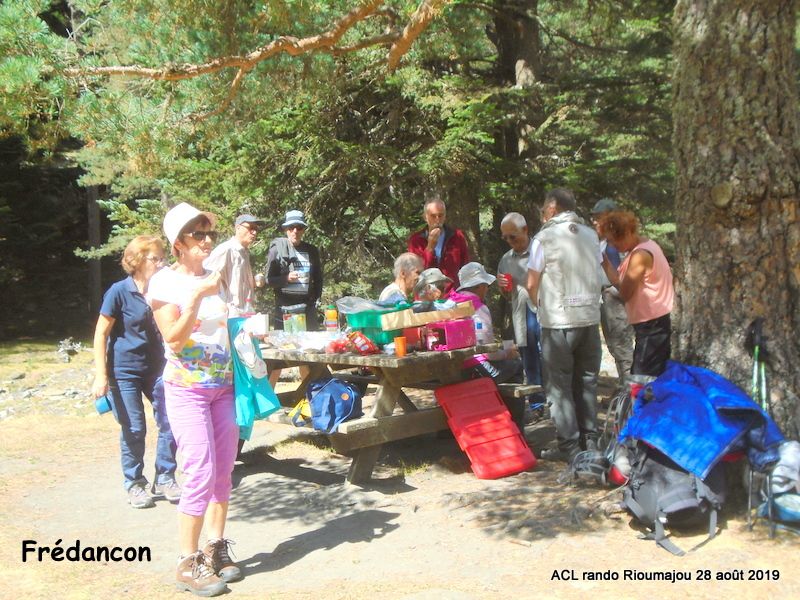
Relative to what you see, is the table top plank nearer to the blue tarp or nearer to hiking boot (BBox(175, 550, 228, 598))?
the blue tarp

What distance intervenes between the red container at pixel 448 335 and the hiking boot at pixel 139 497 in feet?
7.27

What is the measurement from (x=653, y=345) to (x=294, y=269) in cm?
342

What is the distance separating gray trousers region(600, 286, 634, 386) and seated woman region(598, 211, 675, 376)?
1710 mm

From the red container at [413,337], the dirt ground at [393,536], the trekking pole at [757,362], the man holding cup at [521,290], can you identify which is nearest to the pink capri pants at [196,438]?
the dirt ground at [393,536]

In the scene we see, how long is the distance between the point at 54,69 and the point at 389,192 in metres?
5.16

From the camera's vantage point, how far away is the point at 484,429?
18.1 ft

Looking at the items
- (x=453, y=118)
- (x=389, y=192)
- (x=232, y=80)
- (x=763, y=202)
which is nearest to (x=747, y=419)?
(x=763, y=202)

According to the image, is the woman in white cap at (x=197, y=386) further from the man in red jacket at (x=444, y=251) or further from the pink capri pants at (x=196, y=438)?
the man in red jacket at (x=444, y=251)

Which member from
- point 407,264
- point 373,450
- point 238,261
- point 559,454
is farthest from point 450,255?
point 373,450

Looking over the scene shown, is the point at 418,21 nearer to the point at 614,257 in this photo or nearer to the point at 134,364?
the point at 614,257

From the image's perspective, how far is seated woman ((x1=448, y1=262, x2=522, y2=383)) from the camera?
5.94 m

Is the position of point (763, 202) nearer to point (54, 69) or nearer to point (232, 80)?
point (232, 80)

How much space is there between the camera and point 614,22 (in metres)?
9.56

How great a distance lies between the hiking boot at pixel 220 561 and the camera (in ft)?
→ 12.7
